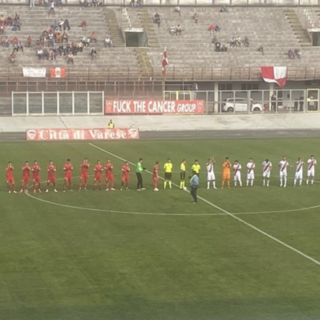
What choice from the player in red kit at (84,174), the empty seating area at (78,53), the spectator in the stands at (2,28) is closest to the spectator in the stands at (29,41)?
the empty seating area at (78,53)

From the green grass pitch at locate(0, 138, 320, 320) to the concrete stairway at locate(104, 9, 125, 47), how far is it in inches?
1877

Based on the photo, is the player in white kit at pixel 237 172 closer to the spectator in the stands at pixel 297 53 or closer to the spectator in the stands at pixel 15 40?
the spectator in the stands at pixel 15 40

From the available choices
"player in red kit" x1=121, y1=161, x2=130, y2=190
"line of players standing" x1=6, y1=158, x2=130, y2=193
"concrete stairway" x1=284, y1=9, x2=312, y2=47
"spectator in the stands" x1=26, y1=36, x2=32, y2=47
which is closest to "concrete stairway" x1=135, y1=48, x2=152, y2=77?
"spectator in the stands" x1=26, y1=36, x2=32, y2=47

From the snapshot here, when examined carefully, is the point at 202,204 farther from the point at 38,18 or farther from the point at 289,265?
the point at 38,18

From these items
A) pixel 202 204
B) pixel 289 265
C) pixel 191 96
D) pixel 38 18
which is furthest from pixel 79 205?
pixel 38 18

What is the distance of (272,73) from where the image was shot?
3750 inches

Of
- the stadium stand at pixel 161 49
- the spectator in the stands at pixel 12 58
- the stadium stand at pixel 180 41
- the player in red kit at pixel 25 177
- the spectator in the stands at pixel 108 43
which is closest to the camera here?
the player in red kit at pixel 25 177

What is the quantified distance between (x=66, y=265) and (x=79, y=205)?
1184 cm

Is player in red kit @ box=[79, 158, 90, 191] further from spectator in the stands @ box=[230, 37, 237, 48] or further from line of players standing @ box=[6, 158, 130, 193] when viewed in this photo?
spectator in the stands @ box=[230, 37, 237, 48]

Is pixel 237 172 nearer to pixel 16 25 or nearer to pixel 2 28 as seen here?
pixel 2 28

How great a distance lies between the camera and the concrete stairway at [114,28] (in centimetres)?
9838

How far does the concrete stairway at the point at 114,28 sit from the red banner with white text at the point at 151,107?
11.7m

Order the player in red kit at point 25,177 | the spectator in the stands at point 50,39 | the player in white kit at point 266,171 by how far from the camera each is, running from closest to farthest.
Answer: the player in red kit at point 25,177 < the player in white kit at point 266,171 < the spectator in the stands at point 50,39

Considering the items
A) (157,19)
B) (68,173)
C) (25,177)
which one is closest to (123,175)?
(68,173)
